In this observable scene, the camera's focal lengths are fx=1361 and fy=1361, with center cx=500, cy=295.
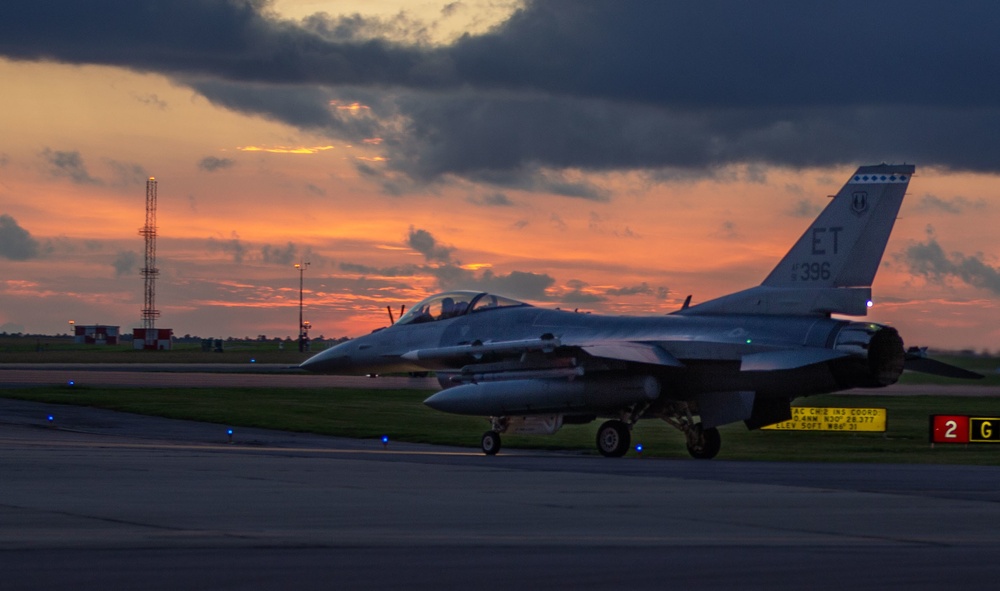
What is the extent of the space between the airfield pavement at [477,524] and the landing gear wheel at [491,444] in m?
4.85

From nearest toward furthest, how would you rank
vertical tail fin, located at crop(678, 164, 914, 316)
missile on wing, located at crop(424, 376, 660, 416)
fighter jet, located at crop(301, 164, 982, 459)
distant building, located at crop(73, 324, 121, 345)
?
1. fighter jet, located at crop(301, 164, 982, 459)
2. vertical tail fin, located at crop(678, 164, 914, 316)
3. missile on wing, located at crop(424, 376, 660, 416)
4. distant building, located at crop(73, 324, 121, 345)

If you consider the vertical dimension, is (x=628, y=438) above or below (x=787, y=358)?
below

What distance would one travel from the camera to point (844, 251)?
25953 mm

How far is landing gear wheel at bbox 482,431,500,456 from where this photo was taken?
27812mm

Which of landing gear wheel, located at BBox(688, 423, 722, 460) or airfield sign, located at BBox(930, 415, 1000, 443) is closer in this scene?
landing gear wheel, located at BBox(688, 423, 722, 460)

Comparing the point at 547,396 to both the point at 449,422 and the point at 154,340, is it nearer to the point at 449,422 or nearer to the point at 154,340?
the point at 449,422

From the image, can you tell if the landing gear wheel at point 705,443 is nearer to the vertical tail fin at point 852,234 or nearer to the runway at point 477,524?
the vertical tail fin at point 852,234

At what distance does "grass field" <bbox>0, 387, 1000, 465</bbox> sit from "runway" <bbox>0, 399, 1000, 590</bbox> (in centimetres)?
721

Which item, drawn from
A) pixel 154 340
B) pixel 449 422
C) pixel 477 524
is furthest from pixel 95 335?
pixel 477 524

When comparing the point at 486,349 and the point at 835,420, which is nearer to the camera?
the point at 486,349

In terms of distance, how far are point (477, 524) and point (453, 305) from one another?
17376 millimetres

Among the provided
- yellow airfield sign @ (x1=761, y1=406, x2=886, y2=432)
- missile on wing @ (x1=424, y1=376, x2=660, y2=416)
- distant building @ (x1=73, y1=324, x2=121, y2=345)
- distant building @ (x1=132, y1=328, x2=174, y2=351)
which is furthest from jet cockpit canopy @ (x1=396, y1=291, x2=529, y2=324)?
distant building @ (x1=73, y1=324, x2=121, y2=345)

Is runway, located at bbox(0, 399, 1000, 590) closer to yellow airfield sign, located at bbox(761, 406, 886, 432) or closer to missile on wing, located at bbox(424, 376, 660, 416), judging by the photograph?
missile on wing, located at bbox(424, 376, 660, 416)

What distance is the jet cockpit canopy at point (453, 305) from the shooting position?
30.0m
